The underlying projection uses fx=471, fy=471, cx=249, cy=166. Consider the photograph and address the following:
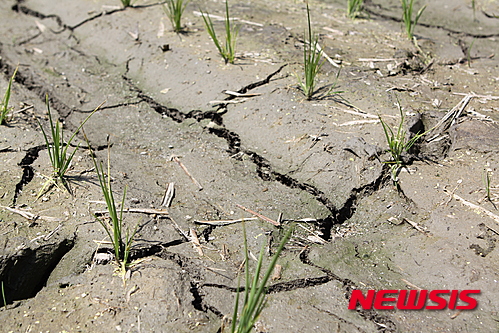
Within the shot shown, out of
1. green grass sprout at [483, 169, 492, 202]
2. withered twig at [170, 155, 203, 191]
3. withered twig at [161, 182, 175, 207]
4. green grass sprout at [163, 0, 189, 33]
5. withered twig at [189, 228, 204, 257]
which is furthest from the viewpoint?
green grass sprout at [163, 0, 189, 33]

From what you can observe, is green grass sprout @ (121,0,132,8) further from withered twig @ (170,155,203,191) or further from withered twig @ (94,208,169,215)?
withered twig @ (94,208,169,215)

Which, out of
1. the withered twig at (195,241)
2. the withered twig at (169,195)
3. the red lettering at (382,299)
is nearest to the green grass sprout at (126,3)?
the withered twig at (169,195)

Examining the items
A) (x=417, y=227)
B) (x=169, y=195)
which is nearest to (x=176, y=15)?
(x=169, y=195)

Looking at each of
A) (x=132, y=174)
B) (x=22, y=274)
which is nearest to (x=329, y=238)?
(x=132, y=174)

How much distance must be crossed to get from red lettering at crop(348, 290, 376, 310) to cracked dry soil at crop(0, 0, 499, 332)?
0.10 ft

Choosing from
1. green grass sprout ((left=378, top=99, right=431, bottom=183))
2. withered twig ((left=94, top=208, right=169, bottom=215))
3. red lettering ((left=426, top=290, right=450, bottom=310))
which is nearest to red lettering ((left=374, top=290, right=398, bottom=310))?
red lettering ((left=426, top=290, right=450, bottom=310))

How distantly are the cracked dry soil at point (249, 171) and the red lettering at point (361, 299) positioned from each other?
0.03m

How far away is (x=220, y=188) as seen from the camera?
9.30ft

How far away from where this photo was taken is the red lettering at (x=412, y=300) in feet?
6.94

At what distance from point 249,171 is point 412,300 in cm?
127

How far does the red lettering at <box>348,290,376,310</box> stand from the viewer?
2119 mm

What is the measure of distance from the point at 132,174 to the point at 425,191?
1739 millimetres

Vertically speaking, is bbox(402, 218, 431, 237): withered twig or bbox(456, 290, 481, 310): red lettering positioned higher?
bbox(402, 218, 431, 237): withered twig

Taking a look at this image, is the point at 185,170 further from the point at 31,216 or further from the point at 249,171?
the point at 31,216
